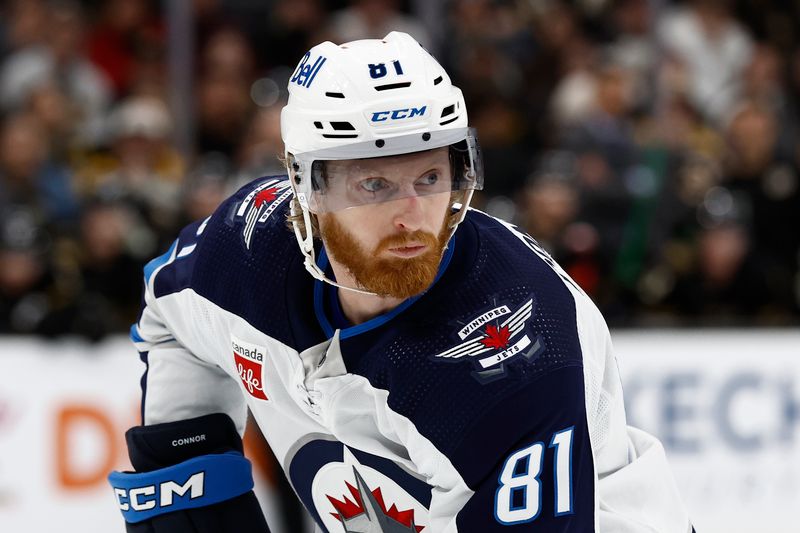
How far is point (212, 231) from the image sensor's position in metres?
2.65

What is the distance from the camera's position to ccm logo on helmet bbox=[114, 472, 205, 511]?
264cm

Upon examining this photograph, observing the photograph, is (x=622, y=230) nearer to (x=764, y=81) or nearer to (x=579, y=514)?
(x=764, y=81)

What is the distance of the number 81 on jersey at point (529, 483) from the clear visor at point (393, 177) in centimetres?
49

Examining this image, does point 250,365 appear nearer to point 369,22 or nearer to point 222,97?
point 222,97

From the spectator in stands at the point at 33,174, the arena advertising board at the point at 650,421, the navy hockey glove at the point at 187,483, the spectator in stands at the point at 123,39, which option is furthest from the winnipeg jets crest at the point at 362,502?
the spectator in stands at the point at 123,39

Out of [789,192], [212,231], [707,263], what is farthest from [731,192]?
[212,231]

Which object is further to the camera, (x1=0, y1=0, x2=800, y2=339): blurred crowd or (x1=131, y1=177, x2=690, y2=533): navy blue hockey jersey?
(x1=0, y1=0, x2=800, y2=339): blurred crowd

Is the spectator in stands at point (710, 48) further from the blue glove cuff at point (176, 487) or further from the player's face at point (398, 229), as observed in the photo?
the player's face at point (398, 229)

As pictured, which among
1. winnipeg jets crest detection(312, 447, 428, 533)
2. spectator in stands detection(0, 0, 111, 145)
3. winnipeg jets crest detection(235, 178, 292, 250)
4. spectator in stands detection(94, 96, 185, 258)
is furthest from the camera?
spectator in stands detection(0, 0, 111, 145)

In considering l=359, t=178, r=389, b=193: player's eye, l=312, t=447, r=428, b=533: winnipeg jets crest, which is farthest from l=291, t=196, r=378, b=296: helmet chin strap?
l=312, t=447, r=428, b=533: winnipeg jets crest

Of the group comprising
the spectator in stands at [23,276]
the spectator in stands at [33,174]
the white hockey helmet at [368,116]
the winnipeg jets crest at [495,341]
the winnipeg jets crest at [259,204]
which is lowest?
the spectator in stands at [23,276]

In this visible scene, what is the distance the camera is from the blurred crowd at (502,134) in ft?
17.9

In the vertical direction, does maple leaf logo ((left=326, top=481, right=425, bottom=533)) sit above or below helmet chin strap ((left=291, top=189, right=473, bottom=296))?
below

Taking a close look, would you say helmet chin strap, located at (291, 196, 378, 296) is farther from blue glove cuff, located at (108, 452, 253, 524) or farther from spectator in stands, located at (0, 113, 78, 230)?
spectator in stands, located at (0, 113, 78, 230)
